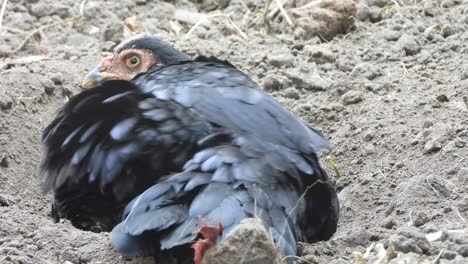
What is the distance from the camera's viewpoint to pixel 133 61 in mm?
5230

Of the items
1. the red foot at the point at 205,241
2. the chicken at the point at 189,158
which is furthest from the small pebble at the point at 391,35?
the red foot at the point at 205,241

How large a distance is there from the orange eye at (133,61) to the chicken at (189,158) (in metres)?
0.74

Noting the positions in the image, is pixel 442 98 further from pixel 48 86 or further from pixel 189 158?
pixel 48 86

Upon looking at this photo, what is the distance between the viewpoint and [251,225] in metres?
3.10

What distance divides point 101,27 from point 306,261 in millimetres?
3725

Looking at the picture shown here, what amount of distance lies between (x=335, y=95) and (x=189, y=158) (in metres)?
1.95

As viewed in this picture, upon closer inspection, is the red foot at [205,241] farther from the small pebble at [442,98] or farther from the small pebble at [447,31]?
the small pebble at [447,31]

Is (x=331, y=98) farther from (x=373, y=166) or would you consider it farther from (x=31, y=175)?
(x=31, y=175)

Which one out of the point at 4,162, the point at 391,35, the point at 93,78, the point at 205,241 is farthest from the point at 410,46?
the point at 205,241

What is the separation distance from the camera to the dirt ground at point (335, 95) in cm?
367

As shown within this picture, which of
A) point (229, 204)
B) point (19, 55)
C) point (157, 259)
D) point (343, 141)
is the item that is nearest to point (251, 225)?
point (229, 204)

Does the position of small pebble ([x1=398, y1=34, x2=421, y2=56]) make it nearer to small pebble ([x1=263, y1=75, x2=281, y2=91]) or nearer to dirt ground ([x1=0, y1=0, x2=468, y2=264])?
dirt ground ([x1=0, y1=0, x2=468, y2=264])

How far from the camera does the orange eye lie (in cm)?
520

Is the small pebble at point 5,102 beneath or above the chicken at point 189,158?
beneath
